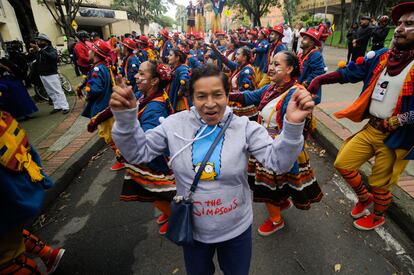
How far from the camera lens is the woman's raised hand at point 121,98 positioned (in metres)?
1.27

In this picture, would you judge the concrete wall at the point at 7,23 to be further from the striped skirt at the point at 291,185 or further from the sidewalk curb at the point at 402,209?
the sidewalk curb at the point at 402,209

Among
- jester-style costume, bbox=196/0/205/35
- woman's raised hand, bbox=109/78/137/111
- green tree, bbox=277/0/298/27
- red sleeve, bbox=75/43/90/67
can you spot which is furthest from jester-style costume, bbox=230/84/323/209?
green tree, bbox=277/0/298/27

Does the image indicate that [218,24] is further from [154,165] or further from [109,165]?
[154,165]

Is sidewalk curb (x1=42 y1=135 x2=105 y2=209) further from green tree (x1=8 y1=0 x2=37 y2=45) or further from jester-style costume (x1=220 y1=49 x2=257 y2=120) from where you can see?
green tree (x1=8 y1=0 x2=37 y2=45)

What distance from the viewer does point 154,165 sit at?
101 inches

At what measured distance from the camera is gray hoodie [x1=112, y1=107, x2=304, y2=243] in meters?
1.42

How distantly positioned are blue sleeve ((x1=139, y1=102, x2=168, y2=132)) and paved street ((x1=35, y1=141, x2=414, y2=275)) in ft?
4.38

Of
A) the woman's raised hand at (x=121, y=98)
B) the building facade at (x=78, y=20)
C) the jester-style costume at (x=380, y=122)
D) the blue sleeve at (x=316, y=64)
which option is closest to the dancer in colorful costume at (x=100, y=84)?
the woman's raised hand at (x=121, y=98)

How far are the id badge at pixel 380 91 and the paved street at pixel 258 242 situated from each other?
4.70 ft

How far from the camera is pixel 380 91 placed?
244cm

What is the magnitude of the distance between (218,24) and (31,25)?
11.0 meters

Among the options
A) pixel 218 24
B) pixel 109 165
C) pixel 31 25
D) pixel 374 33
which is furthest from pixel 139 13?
pixel 109 165

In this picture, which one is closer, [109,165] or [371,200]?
[371,200]

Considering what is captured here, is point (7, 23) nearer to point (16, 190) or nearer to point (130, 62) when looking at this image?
point (130, 62)
